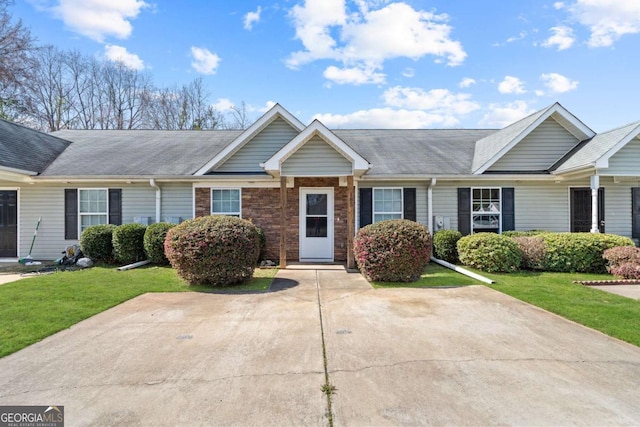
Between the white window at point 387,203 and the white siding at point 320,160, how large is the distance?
8.17ft

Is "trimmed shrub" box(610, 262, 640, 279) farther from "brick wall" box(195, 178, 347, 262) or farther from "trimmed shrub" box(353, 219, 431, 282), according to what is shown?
"brick wall" box(195, 178, 347, 262)

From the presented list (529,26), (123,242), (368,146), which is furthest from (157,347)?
(529,26)

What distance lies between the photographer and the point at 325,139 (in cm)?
906

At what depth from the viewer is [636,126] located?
385 inches

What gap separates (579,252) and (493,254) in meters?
2.40

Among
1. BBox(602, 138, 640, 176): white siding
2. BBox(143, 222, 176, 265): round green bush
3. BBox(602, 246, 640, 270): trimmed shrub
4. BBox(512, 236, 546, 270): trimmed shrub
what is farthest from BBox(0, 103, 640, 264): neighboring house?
BBox(602, 246, 640, 270): trimmed shrub

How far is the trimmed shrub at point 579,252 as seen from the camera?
29.2ft

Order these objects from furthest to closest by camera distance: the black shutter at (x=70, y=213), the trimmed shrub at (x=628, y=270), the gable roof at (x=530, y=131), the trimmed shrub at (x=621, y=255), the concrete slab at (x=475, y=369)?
the black shutter at (x=70, y=213)
the gable roof at (x=530, y=131)
the trimmed shrub at (x=621, y=255)
the trimmed shrub at (x=628, y=270)
the concrete slab at (x=475, y=369)

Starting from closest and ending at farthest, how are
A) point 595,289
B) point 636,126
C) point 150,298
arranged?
point 150,298, point 595,289, point 636,126

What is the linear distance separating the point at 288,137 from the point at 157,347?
8454mm

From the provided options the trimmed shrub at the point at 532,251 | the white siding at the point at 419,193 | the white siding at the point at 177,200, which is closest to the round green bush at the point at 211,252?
the white siding at the point at 177,200

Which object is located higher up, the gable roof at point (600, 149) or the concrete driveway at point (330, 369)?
the gable roof at point (600, 149)

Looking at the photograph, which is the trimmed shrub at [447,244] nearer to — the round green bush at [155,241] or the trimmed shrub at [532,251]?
the trimmed shrub at [532,251]

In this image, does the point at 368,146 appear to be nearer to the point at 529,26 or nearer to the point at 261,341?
the point at 529,26
